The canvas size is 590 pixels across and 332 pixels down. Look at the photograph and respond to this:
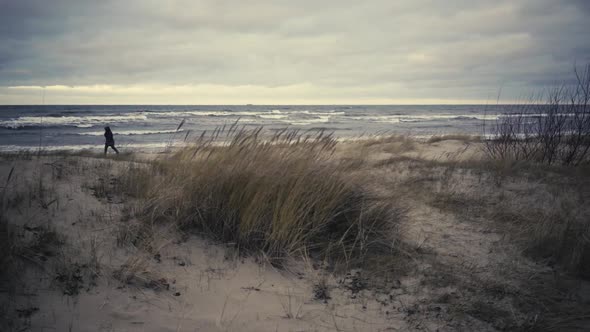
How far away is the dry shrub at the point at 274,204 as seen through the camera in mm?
3002

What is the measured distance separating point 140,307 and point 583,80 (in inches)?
336

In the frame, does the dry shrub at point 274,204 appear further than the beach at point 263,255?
Yes

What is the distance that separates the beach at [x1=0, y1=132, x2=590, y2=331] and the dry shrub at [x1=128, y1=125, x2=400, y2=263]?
0.06ft

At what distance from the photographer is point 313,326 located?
2.21 m

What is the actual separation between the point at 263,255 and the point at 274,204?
521mm

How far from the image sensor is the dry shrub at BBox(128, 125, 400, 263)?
9.85 ft

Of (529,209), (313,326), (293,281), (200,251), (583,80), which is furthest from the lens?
(583,80)

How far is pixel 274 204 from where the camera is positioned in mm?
3145

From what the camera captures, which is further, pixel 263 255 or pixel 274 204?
pixel 274 204

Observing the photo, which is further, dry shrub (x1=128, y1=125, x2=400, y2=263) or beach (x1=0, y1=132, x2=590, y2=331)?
dry shrub (x1=128, y1=125, x2=400, y2=263)

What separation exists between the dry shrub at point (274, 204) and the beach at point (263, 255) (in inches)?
0.7

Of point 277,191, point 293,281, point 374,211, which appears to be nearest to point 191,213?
point 277,191

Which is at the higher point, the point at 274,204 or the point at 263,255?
the point at 274,204

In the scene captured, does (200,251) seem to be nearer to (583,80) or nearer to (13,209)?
(13,209)
